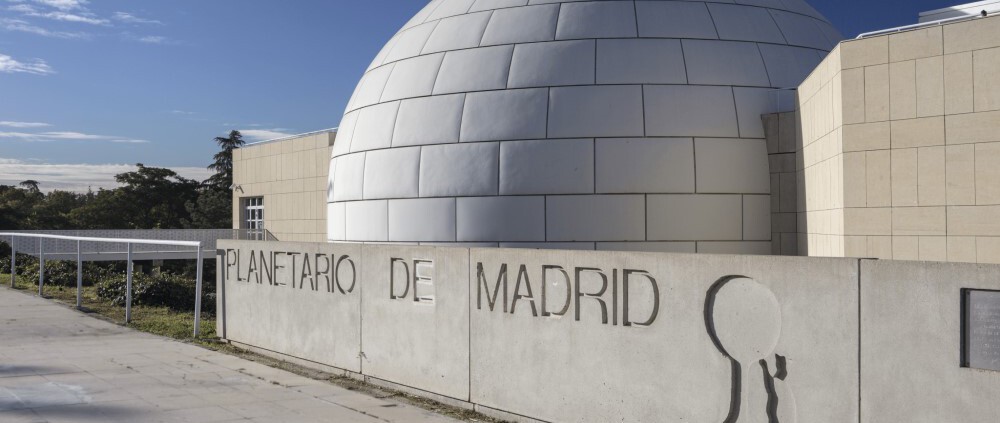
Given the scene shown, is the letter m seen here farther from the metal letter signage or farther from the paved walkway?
the paved walkway

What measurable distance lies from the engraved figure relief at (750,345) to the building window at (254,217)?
2929 cm

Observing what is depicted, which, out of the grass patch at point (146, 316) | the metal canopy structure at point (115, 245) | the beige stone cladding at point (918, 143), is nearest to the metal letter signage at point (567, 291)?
the beige stone cladding at point (918, 143)

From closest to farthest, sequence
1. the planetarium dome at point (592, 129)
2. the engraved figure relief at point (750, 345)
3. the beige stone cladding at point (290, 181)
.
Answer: the engraved figure relief at point (750, 345) → the planetarium dome at point (592, 129) → the beige stone cladding at point (290, 181)

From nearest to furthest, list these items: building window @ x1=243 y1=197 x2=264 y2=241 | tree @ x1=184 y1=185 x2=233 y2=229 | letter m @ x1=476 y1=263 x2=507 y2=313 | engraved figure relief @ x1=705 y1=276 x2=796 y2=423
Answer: engraved figure relief @ x1=705 y1=276 x2=796 y2=423
letter m @ x1=476 y1=263 x2=507 y2=313
building window @ x1=243 y1=197 x2=264 y2=241
tree @ x1=184 y1=185 x2=233 y2=229

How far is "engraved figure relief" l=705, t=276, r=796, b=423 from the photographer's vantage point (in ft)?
21.6

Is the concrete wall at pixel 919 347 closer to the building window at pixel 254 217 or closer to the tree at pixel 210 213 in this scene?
the building window at pixel 254 217

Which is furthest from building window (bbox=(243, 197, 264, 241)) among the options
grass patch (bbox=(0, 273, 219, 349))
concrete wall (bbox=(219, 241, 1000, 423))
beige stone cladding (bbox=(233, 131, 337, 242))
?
concrete wall (bbox=(219, 241, 1000, 423))

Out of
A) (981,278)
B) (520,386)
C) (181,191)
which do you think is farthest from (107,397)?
(181,191)

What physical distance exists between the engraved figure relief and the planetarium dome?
6.56 m

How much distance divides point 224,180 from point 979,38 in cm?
8304

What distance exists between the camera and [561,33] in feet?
48.1

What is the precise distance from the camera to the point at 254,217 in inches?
1415

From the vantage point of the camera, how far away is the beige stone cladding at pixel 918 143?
30.4 ft

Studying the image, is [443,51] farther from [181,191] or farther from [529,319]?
[181,191]
